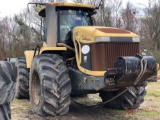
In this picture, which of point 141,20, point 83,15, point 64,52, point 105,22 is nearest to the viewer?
point 64,52

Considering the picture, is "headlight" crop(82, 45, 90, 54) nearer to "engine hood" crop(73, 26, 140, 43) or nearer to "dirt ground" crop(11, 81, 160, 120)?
"engine hood" crop(73, 26, 140, 43)

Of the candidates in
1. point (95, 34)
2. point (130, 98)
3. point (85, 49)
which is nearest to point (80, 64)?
point (85, 49)

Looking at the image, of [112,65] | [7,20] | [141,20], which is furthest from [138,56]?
[7,20]

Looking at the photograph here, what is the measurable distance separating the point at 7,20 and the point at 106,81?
40501 mm

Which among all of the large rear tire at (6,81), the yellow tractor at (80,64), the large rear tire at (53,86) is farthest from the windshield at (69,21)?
the large rear tire at (6,81)

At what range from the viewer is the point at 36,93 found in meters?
8.00

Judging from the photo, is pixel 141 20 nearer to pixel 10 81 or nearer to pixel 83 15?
pixel 83 15

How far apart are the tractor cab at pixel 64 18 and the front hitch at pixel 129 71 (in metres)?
1.68

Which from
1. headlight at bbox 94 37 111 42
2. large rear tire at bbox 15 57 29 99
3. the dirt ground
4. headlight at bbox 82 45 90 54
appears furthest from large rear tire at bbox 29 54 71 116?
large rear tire at bbox 15 57 29 99

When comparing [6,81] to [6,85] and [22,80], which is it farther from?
[22,80]

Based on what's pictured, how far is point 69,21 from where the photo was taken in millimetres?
8023

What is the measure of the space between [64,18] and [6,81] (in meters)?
5.13

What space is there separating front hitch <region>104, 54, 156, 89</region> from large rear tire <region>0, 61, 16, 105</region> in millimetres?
3503

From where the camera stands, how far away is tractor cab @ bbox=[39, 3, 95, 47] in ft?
25.5
